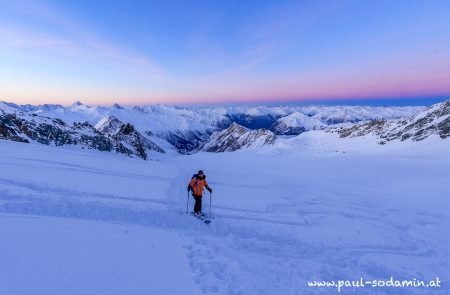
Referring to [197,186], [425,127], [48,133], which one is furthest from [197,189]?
[425,127]

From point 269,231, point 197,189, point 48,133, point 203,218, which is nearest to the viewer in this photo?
point 269,231

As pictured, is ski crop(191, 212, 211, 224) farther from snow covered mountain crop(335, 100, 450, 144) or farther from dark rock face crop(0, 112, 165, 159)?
snow covered mountain crop(335, 100, 450, 144)

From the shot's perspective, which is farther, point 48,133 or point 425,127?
point 425,127

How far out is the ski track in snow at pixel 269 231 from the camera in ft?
33.3

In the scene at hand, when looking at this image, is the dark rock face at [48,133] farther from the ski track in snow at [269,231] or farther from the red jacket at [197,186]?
the red jacket at [197,186]

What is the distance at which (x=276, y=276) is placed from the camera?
10000 millimetres

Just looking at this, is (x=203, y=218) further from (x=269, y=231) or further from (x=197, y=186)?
(x=269, y=231)

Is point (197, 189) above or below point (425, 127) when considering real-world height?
below

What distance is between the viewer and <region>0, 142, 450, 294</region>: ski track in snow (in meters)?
10.1

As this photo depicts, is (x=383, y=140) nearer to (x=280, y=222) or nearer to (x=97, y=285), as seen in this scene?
(x=280, y=222)

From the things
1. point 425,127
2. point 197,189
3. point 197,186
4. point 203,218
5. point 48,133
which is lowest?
point 203,218

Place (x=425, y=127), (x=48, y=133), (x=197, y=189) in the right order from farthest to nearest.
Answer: (x=425, y=127), (x=48, y=133), (x=197, y=189)

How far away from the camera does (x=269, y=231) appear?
14.6 metres

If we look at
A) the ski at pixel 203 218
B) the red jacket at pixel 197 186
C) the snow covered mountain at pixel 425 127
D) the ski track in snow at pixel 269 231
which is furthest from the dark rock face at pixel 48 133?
the snow covered mountain at pixel 425 127
